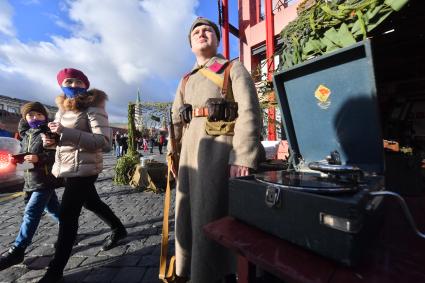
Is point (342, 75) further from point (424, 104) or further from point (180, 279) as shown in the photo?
point (424, 104)

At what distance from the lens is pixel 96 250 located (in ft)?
10.3

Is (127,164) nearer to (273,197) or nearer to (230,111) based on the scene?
(230,111)

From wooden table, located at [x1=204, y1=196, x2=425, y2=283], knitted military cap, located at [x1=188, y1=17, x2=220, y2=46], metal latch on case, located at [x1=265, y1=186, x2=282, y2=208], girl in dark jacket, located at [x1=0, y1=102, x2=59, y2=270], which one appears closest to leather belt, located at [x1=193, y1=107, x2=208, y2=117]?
knitted military cap, located at [x1=188, y1=17, x2=220, y2=46]

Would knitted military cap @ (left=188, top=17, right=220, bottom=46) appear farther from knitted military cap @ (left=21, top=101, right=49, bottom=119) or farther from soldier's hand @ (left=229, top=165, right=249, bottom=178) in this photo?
knitted military cap @ (left=21, top=101, right=49, bottom=119)

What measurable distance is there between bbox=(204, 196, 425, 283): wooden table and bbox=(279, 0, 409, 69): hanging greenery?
5.65 feet

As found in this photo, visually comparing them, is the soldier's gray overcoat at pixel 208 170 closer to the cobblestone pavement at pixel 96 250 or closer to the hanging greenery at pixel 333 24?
the cobblestone pavement at pixel 96 250

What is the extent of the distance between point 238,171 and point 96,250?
241 centimetres

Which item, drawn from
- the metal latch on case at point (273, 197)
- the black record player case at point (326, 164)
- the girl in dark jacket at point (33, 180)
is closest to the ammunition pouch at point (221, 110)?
the black record player case at point (326, 164)

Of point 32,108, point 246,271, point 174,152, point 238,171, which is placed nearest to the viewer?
point 246,271

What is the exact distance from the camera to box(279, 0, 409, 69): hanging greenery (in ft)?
6.95

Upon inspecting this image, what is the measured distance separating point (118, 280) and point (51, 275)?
0.59m

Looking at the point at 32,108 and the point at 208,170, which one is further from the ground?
the point at 32,108

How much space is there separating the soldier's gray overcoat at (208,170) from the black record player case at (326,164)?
1.06 ft

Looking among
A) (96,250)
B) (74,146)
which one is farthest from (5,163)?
(74,146)
